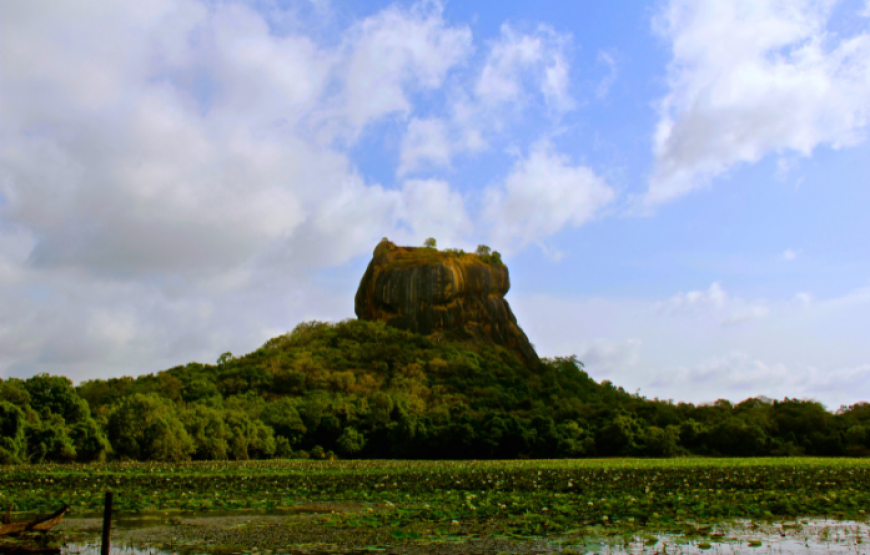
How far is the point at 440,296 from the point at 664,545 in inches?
3322

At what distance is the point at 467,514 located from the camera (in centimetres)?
1272

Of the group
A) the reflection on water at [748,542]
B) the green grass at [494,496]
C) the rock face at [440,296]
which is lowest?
the green grass at [494,496]

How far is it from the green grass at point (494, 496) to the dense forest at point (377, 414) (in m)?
15.6

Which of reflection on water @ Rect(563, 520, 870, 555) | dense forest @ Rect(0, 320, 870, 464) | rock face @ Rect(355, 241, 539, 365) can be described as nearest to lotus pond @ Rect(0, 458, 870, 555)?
reflection on water @ Rect(563, 520, 870, 555)

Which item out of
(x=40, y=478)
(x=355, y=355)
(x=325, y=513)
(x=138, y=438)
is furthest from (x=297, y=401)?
(x=325, y=513)

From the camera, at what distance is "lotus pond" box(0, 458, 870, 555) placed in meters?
9.70

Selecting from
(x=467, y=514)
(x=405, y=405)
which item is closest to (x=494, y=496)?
(x=467, y=514)

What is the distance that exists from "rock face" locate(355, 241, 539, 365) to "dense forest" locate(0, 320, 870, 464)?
13.8ft

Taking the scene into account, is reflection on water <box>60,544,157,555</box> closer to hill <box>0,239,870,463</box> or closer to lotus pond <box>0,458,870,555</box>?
lotus pond <box>0,458,870,555</box>

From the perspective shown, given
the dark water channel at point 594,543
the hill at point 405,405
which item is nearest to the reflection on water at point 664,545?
the dark water channel at point 594,543

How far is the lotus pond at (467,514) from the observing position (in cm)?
970

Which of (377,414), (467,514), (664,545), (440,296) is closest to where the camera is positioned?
(664,545)

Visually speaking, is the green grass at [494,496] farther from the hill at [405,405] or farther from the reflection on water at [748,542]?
the hill at [405,405]

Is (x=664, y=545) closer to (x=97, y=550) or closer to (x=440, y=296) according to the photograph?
(x=97, y=550)
